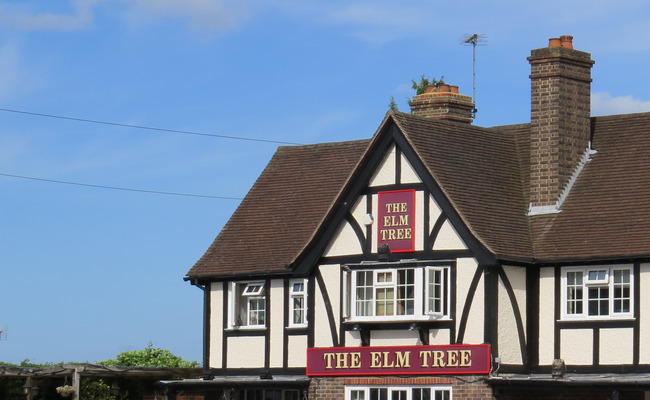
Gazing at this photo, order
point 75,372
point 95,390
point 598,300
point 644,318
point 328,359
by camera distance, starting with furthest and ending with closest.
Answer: point 95,390, point 75,372, point 328,359, point 598,300, point 644,318

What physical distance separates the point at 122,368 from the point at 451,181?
1018cm

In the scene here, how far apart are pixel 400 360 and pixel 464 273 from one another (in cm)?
227

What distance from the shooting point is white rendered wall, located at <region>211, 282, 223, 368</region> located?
35.3 metres

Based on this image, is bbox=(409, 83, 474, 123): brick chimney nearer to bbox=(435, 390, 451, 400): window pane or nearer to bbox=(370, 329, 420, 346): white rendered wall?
bbox=(370, 329, 420, 346): white rendered wall

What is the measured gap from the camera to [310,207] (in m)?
35.8

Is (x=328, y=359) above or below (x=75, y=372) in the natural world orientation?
above

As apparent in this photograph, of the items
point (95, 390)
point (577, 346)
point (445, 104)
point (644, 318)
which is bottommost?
point (95, 390)

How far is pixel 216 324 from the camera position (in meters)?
35.4

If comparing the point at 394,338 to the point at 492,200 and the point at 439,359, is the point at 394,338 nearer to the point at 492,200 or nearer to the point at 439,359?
the point at 439,359

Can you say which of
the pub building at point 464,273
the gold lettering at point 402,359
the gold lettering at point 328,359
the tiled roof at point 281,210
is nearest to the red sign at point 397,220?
the pub building at point 464,273

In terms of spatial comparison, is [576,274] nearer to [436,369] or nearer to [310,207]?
[436,369]

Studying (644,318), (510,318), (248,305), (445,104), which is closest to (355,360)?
(510,318)

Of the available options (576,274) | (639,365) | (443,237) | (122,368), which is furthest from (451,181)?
(122,368)

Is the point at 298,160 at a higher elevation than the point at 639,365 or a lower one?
higher
